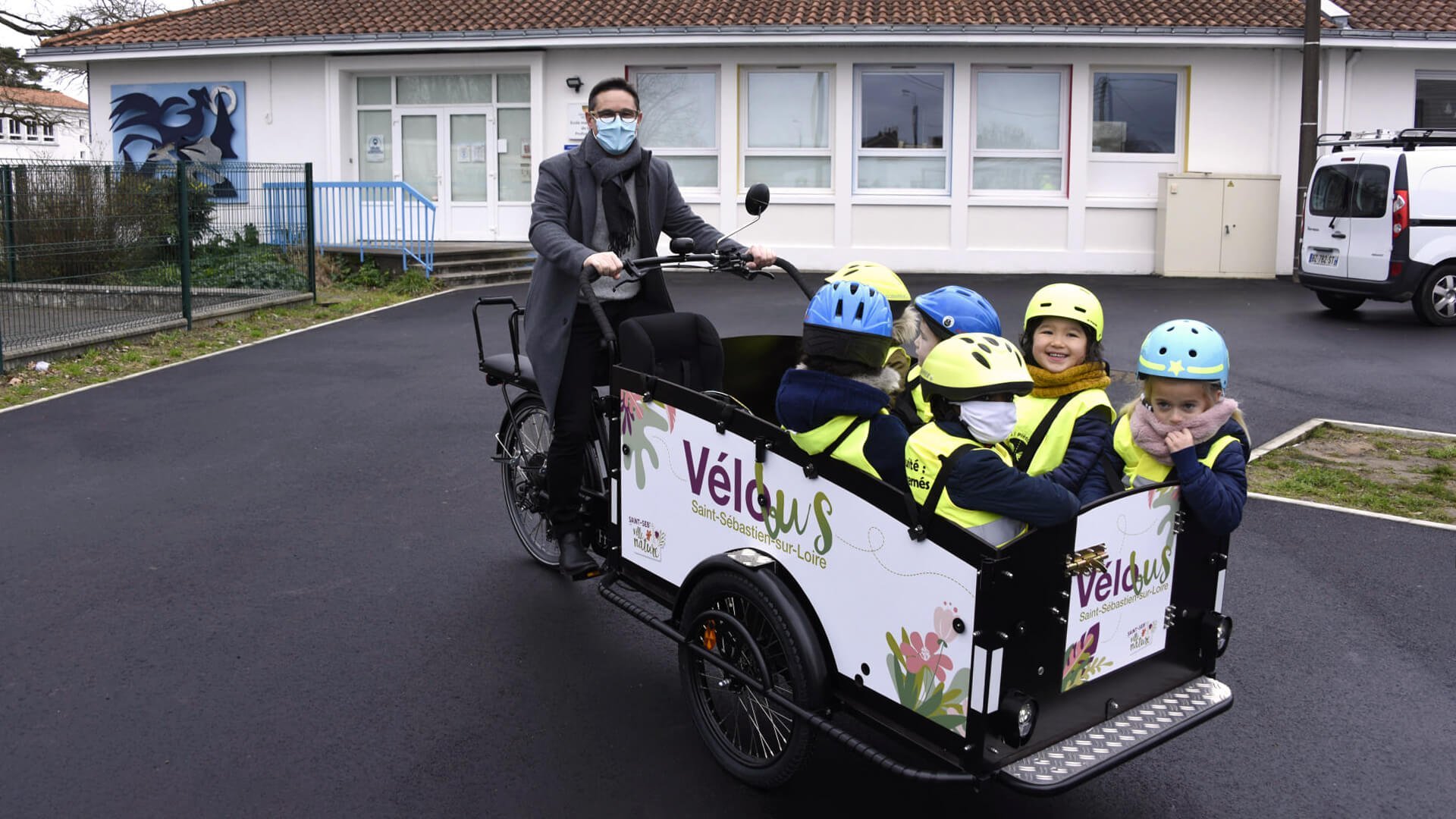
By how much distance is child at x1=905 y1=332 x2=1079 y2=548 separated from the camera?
3236 mm

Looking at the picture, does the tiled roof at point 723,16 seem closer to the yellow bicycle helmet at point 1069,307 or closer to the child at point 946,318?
the child at point 946,318

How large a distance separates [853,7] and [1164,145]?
5424 millimetres

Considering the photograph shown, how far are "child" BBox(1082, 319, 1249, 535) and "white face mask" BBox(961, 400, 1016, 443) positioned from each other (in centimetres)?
59

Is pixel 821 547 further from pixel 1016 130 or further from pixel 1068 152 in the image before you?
pixel 1016 130

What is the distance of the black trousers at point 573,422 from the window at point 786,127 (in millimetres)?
16805

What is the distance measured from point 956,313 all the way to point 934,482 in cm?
117

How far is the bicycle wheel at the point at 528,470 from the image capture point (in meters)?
5.77

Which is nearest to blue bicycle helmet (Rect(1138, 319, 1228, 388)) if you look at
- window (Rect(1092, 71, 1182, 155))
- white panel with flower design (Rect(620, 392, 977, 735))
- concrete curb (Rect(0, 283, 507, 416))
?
white panel with flower design (Rect(620, 392, 977, 735))

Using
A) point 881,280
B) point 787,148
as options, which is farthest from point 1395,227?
point 881,280

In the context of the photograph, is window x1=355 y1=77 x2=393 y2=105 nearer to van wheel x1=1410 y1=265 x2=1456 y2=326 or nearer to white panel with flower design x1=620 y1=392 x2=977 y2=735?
van wheel x1=1410 y1=265 x2=1456 y2=326

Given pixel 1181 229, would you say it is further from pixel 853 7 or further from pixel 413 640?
pixel 413 640

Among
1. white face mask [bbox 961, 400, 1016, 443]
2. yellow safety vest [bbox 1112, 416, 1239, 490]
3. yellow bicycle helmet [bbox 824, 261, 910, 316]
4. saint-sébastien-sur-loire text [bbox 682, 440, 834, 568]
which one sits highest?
yellow bicycle helmet [bbox 824, 261, 910, 316]

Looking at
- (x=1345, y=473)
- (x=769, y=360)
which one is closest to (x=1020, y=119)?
(x=1345, y=473)

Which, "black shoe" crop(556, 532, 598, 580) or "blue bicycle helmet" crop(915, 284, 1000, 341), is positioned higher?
"blue bicycle helmet" crop(915, 284, 1000, 341)
